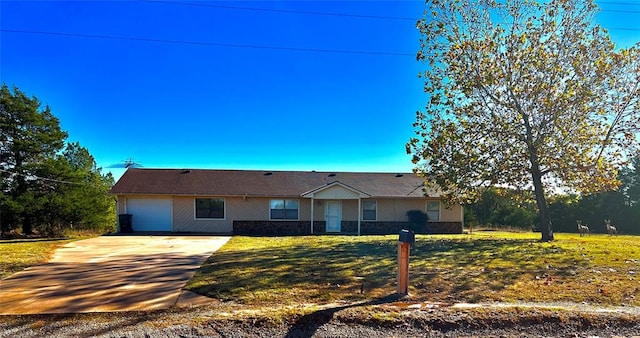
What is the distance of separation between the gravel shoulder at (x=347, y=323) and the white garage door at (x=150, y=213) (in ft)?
55.8

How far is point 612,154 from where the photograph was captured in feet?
41.1

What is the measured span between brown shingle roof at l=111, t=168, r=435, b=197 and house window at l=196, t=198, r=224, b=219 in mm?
560

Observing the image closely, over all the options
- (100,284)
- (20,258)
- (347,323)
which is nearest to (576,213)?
(347,323)

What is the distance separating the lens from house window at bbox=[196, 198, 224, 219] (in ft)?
70.0

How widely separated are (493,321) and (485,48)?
33.7 ft

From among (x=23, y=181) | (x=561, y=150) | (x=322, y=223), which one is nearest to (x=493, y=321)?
(x=561, y=150)

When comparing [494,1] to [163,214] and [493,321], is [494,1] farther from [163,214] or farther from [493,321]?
[163,214]

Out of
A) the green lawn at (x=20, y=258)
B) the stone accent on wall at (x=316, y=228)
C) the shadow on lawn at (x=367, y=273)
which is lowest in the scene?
the stone accent on wall at (x=316, y=228)

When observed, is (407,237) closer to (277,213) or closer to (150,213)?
(277,213)

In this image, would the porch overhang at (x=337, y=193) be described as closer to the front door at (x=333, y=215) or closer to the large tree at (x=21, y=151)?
the front door at (x=333, y=215)

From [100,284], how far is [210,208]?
49.2ft

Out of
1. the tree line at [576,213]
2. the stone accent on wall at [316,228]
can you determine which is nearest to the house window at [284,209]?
the stone accent on wall at [316,228]

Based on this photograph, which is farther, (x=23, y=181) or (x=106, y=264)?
(x=23, y=181)

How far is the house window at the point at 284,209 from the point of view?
70.9ft
